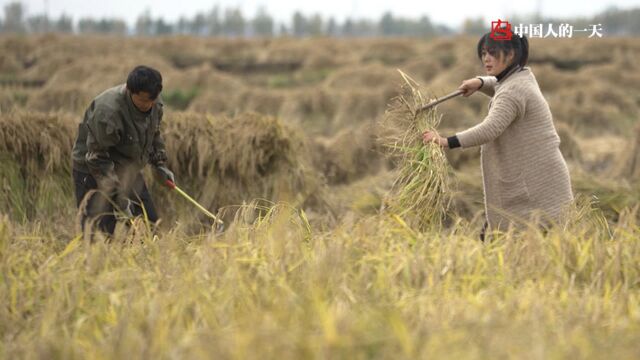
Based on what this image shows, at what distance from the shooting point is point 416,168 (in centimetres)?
389

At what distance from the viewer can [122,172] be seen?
13.8 ft

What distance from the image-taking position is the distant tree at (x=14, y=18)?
2168 inches

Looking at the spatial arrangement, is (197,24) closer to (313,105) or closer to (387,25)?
(387,25)

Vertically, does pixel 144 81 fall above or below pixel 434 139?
above

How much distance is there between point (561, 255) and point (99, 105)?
219 centimetres

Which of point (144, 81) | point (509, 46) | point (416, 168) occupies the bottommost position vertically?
point (416, 168)

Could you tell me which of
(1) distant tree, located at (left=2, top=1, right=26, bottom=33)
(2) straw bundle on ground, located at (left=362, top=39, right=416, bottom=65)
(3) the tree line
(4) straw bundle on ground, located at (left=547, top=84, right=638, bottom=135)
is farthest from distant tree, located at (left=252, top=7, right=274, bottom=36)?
(4) straw bundle on ground, located at (left=547, top=84, right=638, bottom=135)

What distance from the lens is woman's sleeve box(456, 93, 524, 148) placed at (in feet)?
11.4

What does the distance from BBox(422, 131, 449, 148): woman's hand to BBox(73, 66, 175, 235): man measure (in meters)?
1.23

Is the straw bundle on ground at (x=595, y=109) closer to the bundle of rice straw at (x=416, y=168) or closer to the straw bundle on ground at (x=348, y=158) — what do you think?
the straw bundle on ground at (x=348, y=158)

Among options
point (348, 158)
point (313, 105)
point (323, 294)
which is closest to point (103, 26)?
point (313, 105)

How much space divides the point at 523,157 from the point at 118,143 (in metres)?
1.89

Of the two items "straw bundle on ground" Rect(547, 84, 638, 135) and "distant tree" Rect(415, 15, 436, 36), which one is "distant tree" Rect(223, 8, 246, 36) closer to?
"distant tree" Rect(415, 15, 436, 36)

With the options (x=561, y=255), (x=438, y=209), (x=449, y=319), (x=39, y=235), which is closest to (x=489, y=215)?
(x=438, y=209)
